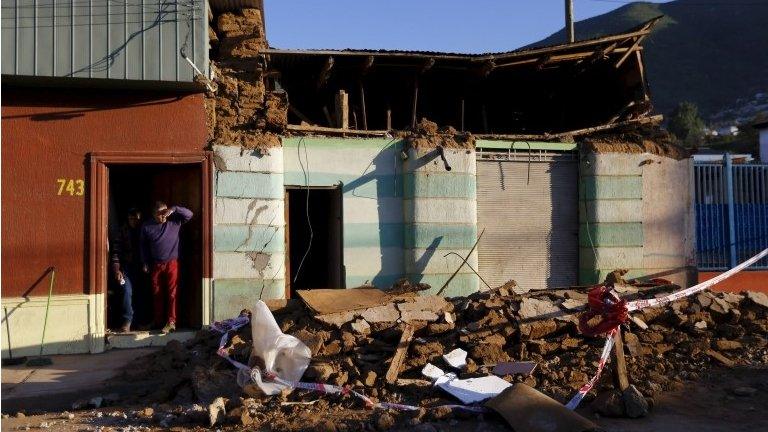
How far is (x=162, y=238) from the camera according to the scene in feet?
29.7

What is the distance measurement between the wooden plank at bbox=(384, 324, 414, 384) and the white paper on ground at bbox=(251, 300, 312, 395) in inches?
30.6

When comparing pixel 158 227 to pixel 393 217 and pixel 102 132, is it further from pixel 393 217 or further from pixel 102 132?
pixel 393 217

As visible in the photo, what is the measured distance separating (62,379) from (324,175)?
439cm

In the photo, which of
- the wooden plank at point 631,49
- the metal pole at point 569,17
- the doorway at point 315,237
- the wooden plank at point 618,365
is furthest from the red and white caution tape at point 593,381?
the metal pole at point 569,17

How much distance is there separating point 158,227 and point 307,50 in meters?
3.45

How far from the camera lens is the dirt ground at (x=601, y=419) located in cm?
530

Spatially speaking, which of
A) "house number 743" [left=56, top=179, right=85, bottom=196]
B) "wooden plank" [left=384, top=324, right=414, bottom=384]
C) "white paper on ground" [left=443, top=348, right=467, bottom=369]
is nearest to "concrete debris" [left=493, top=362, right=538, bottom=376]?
"white paper on ground" [left=443, top=348, right=467, bottom=369]

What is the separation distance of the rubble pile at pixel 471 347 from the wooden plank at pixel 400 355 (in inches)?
2.5

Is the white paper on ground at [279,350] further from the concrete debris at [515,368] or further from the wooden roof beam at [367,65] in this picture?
the wooden roof beam at [367,65]

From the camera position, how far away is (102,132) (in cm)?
898

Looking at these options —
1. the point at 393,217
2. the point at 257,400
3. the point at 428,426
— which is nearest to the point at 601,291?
the point at 428,426

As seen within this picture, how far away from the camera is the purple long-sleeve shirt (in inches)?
356

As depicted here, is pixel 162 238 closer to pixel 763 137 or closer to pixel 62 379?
pixel 62 379

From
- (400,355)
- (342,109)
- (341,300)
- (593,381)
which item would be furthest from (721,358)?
(342,109)
